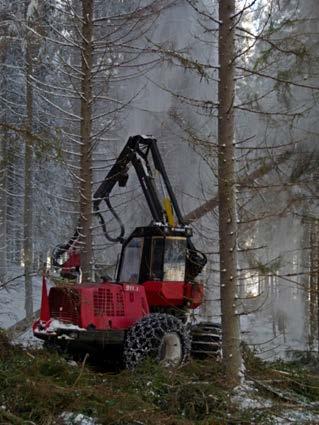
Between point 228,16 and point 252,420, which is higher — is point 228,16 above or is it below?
above

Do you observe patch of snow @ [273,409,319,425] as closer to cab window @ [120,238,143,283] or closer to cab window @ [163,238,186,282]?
cab window @ [163,238,186,282]

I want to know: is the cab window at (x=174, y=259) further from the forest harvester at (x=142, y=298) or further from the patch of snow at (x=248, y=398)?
the patch of snow at (x=248, y=398)

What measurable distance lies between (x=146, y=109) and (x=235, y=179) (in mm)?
7813

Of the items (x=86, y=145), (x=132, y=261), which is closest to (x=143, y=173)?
(x=132, y=261)

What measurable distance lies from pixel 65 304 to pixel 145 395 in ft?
9.63

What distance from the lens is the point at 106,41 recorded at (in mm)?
12570

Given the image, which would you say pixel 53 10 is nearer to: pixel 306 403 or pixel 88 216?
pixel 88 216

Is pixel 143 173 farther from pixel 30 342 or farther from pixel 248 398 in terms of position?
pixel 248 398

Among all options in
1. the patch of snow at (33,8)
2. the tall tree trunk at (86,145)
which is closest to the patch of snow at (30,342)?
the tall tree trunk at (86,145)

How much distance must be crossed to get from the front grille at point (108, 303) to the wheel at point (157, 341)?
1.50 feet

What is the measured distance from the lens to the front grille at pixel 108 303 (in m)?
8.98

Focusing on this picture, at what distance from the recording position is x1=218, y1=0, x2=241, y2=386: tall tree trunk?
7.58 metres

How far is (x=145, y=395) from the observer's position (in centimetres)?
664

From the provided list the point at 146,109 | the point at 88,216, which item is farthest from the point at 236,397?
the point at 146,109
